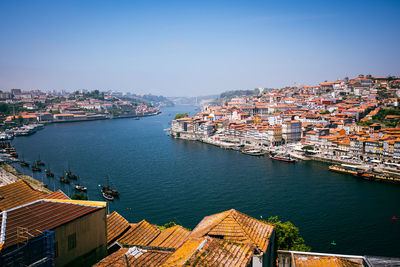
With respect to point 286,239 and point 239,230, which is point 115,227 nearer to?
point 239,230

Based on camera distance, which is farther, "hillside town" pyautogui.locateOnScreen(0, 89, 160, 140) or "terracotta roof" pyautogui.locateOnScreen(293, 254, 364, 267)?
"hillside town" pyautogui.locateOnScreen(0, 89, 160, 140)

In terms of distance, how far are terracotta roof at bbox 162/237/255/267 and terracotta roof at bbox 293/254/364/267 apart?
1874 millimetres

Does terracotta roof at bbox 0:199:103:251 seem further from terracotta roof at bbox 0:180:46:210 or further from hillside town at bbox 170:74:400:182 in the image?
hillside town at bbox 170:74:400:182

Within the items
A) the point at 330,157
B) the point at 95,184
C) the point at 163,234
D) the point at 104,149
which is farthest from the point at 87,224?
the point at 104,149

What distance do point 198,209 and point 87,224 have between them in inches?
321

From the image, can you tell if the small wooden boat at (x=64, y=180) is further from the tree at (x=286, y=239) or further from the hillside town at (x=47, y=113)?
the hillside town at (x=47, y=113)

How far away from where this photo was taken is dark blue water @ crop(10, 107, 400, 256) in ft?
32.0

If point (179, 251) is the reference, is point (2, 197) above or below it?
above

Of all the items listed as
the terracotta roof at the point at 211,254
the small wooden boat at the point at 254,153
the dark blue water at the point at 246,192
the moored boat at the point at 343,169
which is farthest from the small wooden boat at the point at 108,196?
the small wooden boat at the point at 254,153

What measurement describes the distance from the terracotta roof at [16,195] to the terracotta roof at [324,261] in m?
4.54

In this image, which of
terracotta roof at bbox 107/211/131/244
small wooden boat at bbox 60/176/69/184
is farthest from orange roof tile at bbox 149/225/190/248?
small wooden boat at bbox 60/176/69/184

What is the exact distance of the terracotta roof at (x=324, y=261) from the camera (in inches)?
182

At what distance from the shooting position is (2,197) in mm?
4152

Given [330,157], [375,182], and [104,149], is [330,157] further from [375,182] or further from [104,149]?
[104,149]
